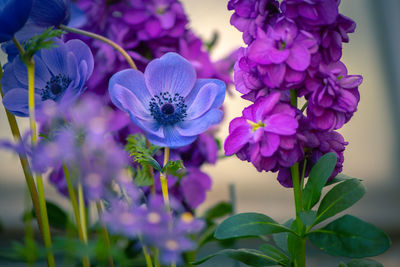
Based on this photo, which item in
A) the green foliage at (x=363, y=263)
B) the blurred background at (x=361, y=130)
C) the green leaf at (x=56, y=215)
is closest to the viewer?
the green foliage at (x=363, y=263)

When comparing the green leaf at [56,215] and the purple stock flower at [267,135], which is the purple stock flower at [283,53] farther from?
the green leaf at [56,215]

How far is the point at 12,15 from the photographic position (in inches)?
12.9

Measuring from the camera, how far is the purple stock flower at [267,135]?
37cm

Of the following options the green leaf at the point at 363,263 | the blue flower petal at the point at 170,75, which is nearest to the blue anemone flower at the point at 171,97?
the blue flower petal at the point at 170,75

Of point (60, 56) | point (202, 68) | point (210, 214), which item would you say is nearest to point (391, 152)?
point (210, 214)

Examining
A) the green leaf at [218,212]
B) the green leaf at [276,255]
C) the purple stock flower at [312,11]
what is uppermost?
the purple stock flower at [312,11]

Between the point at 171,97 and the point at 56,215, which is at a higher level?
the point at 171,97

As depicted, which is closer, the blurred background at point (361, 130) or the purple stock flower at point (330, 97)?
the purple stock flower at point (330, 97)

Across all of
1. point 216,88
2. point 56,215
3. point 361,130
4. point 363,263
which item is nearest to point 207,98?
point 216,88

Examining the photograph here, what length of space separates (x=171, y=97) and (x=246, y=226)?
0.13 m

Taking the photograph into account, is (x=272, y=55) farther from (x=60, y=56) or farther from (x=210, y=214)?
(x=210, y=214)

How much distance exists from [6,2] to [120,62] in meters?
0.24

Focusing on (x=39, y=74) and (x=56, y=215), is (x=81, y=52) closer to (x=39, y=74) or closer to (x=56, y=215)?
(x=39, y=74)

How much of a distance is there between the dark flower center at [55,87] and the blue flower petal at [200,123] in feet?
0.34
